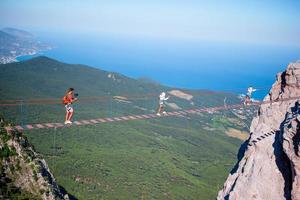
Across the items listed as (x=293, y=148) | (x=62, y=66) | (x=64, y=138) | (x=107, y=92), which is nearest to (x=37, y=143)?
(x=64, y=138)

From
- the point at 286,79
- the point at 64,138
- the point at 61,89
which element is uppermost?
the point at 286,79

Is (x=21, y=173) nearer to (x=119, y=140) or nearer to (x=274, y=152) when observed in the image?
(x=274, y=152)

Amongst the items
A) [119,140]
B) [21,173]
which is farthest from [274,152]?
[119,140]

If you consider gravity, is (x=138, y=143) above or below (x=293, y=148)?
below

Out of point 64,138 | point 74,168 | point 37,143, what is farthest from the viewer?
point 64,138

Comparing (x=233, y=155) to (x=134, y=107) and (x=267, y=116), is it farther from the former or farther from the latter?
(x=267, y=116)

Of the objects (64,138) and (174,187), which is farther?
(64,138)

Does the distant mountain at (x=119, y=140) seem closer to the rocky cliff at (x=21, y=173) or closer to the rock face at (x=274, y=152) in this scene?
the rock face at (x=274, y=152)

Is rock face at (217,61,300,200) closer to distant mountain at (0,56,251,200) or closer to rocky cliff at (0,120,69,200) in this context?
distant mountain at (0,56,251,200)
